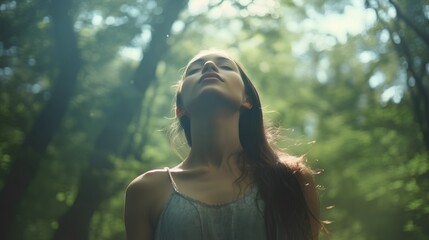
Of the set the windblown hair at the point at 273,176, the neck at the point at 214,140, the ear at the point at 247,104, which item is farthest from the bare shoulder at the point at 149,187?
the ear at the point at 247,104

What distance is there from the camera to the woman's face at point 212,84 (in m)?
→ 2.20

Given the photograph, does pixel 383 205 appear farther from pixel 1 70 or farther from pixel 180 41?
pixel 1 70

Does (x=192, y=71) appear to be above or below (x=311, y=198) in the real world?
above

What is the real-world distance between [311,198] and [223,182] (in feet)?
1.20

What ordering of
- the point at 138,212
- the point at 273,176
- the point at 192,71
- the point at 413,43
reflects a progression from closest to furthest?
the point at 138,212, the point at 273,176, the point at 192,71, the point at 413,43

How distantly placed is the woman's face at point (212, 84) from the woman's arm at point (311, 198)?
41 centimetres

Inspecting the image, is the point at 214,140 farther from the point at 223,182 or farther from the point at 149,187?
the point at 149,187

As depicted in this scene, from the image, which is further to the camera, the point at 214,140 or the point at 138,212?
the point at 214,140

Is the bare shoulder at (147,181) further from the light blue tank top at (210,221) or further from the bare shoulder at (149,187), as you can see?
the light blue tank top at (210,221)

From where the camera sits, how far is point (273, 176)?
2072 mm

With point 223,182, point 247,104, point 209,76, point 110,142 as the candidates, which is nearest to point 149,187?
point 223,182

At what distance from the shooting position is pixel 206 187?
1985 millimetres

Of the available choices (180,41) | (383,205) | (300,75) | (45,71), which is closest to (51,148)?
(45,71)

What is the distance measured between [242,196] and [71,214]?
6.55m
